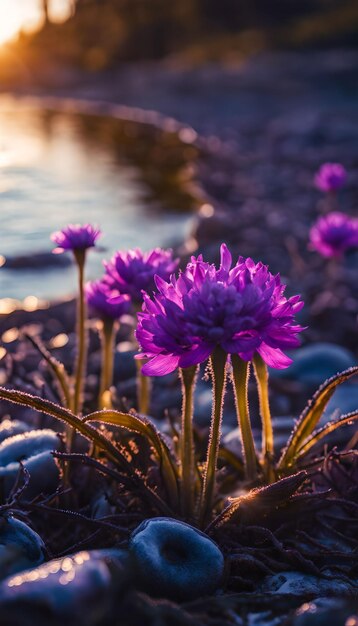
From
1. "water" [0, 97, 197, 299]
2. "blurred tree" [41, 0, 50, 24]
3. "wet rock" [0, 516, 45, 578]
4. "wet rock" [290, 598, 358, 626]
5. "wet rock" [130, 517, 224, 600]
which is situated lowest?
"wet rock" [290, 598, 358, 626]

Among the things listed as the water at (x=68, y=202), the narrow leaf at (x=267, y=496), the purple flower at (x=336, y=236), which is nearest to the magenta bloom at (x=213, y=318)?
the narrow leaf at (x=267, y=496)

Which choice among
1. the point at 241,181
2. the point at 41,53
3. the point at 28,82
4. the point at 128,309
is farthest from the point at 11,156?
the point at 41,53

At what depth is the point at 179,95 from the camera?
72.1 ft

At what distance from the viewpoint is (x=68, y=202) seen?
889cm

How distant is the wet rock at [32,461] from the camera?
7.05 feet

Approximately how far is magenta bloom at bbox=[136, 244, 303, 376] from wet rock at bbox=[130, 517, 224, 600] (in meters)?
0.34

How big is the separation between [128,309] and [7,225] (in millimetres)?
5317

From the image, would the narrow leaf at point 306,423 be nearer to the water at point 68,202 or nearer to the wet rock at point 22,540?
the wet rock at point 22,540

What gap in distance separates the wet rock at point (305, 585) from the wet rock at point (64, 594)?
607mm

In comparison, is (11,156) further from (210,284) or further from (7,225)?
(210,284)

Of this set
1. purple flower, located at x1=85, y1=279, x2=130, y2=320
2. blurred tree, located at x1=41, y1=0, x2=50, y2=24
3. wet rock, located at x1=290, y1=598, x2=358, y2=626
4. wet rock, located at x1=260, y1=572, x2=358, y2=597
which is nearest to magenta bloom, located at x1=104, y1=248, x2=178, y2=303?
purple flower, located at x1=85, y1=279, x2=130, y2=320

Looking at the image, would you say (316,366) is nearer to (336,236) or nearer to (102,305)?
(336,236)

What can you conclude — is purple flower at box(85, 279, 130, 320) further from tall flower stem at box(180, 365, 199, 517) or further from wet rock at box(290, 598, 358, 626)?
wet rock at box(290, 598, 358, 626)

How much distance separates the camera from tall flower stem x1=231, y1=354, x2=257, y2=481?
1889mm
